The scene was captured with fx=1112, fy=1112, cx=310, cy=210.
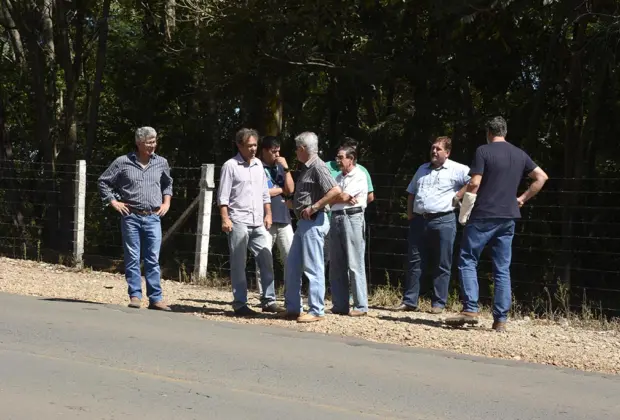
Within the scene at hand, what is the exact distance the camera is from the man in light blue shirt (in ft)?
40.4

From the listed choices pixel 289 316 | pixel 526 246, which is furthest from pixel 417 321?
pixel 526 246

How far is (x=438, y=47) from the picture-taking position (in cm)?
1772

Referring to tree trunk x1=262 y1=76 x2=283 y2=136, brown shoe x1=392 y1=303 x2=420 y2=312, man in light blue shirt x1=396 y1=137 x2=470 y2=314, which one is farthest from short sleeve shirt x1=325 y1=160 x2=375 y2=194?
tree trunk x1=262 y1=76 x2=283 y2=136

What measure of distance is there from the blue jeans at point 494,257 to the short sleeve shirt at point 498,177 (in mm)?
104

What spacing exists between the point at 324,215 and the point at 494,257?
1801mm

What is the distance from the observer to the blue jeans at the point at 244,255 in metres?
11.7

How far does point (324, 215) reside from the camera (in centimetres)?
1150

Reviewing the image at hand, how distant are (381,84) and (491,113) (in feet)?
6.10

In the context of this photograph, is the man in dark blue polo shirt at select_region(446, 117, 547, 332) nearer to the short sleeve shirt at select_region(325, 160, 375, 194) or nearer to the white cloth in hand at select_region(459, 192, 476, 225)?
the white cloth in hand at select_region(459, 192, 476, 225)

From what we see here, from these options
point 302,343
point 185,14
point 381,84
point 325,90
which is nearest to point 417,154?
point 381,84

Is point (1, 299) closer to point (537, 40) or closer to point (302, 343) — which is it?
point (302, 343)

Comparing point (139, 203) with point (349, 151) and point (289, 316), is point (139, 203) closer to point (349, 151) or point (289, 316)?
point (289, 316)

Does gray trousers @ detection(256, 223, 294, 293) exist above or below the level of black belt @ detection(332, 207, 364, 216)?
below

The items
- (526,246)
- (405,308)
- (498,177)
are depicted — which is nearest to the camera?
(498,177)
